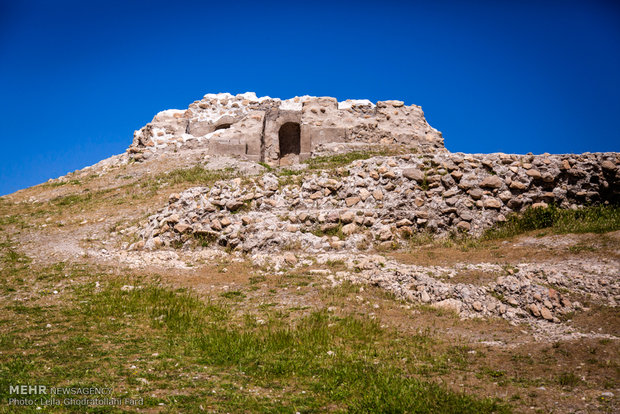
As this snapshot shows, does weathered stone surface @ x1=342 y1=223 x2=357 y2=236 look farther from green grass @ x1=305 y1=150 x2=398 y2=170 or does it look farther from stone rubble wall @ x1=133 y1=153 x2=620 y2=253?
green grass @ x1=305 y1=150 x2=398 y2=170

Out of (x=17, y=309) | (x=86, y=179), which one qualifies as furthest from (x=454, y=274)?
(x=86, y=179)

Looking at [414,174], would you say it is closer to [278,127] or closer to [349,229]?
[349,229]

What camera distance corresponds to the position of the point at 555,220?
497 inches

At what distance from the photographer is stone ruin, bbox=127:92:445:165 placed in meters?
25.1

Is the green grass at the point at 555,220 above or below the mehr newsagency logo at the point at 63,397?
above

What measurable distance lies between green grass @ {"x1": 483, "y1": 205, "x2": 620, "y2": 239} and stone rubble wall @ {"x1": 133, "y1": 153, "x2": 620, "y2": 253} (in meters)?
0.35

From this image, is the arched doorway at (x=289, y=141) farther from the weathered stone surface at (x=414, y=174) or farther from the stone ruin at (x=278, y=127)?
the weathered stone surface at (x=414, y=174)

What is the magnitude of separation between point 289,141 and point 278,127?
2.05m

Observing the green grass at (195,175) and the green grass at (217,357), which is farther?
the green grass at (195,175)

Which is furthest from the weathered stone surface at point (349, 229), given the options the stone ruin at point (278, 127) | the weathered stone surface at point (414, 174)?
the stone ruin at point (278, 127)

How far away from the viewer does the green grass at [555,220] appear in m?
12.0

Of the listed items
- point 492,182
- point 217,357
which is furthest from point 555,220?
point 217,357

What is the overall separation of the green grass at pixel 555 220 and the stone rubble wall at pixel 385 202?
349 mm

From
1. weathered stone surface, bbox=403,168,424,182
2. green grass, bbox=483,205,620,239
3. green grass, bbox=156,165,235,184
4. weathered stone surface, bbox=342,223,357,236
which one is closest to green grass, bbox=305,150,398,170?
green grass, bbox=156,165,235,184
